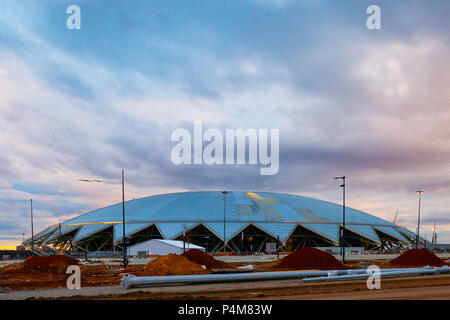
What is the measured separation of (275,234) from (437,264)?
5063 centimetres

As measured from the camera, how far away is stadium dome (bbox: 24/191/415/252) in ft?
311

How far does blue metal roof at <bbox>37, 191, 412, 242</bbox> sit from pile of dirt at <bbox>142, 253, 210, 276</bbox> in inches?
2213

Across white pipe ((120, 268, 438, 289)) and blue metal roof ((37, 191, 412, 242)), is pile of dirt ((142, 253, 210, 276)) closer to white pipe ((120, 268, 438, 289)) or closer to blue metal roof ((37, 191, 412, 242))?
white pipe ((120, 268, 438, 289))

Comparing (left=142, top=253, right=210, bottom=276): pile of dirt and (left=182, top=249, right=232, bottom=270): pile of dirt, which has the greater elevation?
(left=142, top=253, right=210, bottom=276): pile of dirt

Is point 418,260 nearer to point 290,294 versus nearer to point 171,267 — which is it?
point 171,267

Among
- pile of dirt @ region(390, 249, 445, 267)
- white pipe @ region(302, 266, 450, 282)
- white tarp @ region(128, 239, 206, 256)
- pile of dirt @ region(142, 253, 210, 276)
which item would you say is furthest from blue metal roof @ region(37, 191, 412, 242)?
white pipe @ region(302, 266, 450, 282)

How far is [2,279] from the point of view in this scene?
32.2 m

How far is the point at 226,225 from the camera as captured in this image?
94562mm

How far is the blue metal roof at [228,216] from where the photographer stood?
95387 millimetres

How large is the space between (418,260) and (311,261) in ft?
49.4
